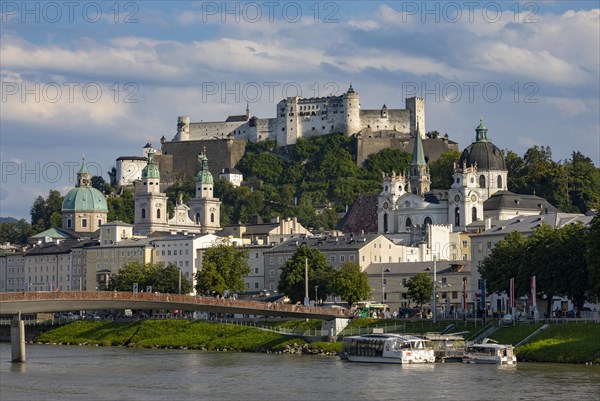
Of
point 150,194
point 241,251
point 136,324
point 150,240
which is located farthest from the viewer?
point 150,194

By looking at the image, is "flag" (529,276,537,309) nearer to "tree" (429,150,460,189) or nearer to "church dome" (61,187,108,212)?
"tree" (429,150,460,189)

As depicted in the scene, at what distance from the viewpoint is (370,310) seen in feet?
350

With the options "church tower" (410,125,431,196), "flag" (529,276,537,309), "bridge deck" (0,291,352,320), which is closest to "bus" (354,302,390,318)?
"bridge deck" (0,291,352,320)

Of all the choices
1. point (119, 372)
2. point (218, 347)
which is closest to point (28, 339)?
point (218, 347)

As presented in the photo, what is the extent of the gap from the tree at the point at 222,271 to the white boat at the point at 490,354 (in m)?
43.8

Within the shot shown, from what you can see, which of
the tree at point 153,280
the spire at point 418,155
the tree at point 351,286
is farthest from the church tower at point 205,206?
the tree at point 351,286

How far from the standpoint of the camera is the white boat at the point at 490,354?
77125 millimetres

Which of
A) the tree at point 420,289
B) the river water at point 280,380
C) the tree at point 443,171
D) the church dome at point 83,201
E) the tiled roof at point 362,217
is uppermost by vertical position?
the tree at point 443,171

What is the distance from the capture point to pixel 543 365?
76.9 meters

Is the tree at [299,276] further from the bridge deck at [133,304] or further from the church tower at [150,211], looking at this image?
the church tower at [150,211]

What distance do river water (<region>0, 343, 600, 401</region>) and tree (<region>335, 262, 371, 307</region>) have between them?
25864mm

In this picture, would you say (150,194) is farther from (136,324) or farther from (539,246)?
(539,246)

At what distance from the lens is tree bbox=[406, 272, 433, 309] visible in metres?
112

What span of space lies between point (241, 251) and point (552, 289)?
4755 centimetres
